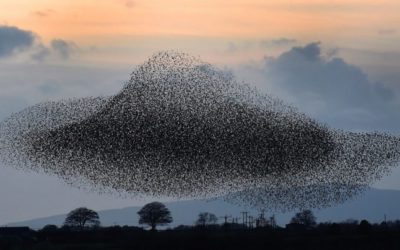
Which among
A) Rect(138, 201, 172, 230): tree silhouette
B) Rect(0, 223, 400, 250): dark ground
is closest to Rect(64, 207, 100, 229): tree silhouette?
Rect(138, 201, 172, 230): tree silhouette

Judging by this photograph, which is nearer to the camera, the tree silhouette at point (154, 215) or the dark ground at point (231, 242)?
the dark ground at point (231, 242)

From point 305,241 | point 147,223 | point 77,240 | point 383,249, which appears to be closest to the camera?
point 383,249

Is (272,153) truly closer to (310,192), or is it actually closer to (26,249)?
(310,192)

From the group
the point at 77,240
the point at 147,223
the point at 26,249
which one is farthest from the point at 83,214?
the point at 26,249

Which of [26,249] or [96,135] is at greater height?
[96,135]

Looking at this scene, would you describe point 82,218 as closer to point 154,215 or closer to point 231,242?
point 154,215

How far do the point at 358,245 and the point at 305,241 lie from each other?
16.7 ft

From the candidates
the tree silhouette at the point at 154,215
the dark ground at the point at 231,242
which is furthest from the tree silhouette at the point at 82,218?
the dark ground at the point at 231,242

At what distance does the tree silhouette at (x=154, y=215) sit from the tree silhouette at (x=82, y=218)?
8580 mm

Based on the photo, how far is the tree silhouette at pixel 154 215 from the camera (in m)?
176

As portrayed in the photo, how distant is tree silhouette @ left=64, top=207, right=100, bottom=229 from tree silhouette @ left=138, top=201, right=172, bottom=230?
8580mm

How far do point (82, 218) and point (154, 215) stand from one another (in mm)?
12841

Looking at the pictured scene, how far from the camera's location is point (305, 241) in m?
89.9

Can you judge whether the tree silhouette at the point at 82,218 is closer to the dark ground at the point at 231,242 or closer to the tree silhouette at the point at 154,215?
the tree silhouette at the point at 154,215
